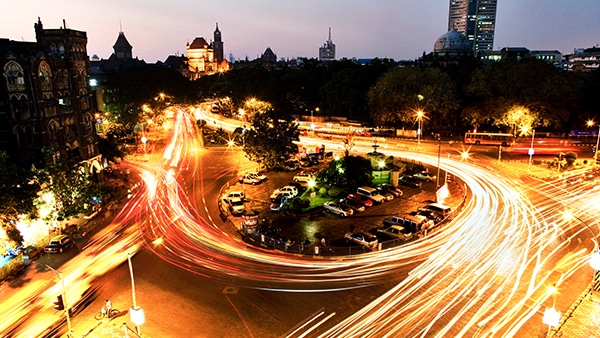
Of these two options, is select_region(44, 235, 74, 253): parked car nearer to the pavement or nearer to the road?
the road

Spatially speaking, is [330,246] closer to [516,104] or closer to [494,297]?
[494,297]

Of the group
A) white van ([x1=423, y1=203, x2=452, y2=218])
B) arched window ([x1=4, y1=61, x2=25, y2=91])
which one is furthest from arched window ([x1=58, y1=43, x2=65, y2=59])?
white van ([x1=423, y1=203, x2=452, y2=218])

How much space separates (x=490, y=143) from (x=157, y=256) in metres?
58.7

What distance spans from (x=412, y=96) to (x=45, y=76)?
2243 inches

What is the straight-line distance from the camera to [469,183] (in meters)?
47.5

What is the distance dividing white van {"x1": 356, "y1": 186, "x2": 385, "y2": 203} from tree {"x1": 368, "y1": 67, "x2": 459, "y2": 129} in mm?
36703

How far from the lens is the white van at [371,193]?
4184 centimetres

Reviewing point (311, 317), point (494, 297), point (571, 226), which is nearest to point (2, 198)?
point (311, 317)

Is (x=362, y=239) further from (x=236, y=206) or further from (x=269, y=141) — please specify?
(x=269, y=141)

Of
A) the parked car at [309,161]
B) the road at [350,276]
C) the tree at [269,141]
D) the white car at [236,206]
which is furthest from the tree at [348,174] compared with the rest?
the road at [350,276]

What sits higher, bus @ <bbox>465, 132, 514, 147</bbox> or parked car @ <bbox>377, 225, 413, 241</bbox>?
bus @ <bbox>465, 132, 514, 147</bbox>

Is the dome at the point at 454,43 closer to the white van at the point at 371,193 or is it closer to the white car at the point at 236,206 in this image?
the white van at the point at 371,193

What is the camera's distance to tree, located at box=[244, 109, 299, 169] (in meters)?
53.4

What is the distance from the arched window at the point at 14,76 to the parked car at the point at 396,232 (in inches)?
1323
